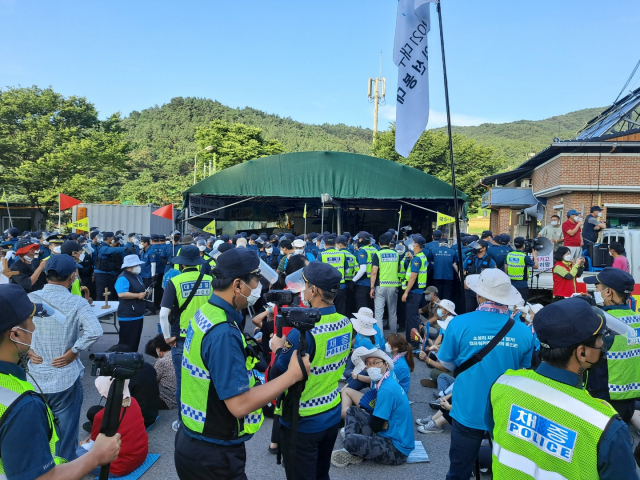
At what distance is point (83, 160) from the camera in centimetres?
2673

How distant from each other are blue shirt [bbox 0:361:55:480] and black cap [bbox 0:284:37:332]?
1.04 feet

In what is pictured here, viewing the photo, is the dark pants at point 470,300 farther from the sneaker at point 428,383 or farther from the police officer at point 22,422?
the police officer at point 22,422

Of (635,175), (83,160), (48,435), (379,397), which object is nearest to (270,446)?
(379,397)

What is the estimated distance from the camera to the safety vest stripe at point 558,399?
149 cm

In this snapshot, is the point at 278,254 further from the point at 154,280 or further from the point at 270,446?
the point at 270,446

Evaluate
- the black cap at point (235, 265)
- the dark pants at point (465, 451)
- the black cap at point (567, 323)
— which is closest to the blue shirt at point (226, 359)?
the black cap at point (235, 265)

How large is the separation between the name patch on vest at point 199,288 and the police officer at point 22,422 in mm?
2462

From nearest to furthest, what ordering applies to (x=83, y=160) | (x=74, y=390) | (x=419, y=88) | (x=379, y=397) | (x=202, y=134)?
(x=74, y=390) < (x=379, y=397) < (x=419, y=88) < (x=83, y=160) < (x=202, y=134)

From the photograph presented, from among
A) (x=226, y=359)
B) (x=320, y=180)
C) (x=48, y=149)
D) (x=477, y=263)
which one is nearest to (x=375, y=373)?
(x=226, y=359)

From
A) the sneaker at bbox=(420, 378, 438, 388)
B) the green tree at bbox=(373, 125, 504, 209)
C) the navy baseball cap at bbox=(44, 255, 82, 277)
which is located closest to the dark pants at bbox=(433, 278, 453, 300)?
the sneaker at bbox=(420, 378, 438, 388)

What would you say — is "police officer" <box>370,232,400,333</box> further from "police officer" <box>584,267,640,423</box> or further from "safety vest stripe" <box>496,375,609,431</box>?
"safety vest stripe" <box>496,375,609,431</box>

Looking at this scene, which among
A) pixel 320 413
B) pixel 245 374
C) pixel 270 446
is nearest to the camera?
pixel 245 374

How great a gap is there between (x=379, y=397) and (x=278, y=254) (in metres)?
6.87

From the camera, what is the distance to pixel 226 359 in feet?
6.50
